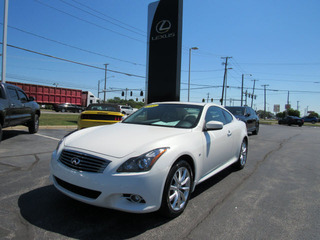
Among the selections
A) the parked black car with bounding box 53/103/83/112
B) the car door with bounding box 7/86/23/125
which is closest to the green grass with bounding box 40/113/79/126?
the car door with bounding box 7/86/23/125

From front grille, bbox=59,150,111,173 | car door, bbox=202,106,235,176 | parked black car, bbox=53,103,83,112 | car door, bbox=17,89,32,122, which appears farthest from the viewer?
parked black car, bbox=53,103,83,112

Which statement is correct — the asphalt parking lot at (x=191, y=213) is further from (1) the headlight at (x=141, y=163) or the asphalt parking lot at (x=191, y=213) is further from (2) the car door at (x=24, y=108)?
(2) the car door at (x=24, y=108)

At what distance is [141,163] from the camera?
2600 mm

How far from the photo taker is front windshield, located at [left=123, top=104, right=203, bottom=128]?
3.85 m

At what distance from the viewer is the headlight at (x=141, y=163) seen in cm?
Result: 256

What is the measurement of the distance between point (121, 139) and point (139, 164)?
55cm

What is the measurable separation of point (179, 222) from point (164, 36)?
10.4 meters

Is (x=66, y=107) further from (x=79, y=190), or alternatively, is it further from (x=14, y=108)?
(x=79, y=190)

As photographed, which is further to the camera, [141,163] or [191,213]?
[191,213]

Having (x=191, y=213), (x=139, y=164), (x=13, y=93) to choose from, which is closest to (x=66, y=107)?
(x=13, y=93)

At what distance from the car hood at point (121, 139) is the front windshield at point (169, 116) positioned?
0.33 metres

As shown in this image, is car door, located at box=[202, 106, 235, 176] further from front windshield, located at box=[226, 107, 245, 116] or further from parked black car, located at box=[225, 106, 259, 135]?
front windshield, located at box=[226, 107, 245, 116]

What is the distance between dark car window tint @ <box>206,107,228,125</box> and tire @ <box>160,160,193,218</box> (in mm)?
1265

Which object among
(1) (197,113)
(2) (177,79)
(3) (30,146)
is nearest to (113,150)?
(1) (197,113)
